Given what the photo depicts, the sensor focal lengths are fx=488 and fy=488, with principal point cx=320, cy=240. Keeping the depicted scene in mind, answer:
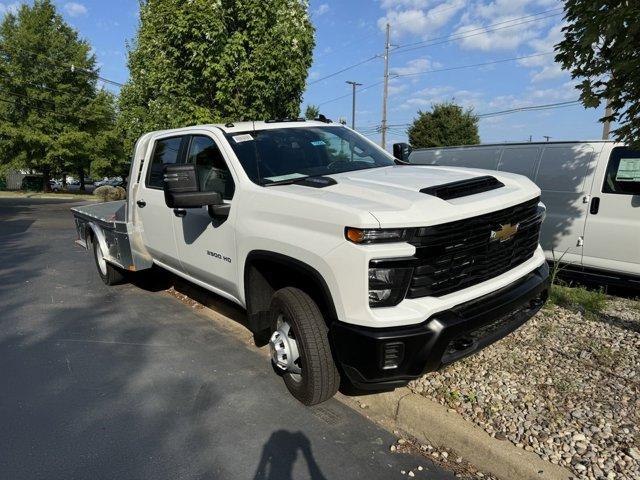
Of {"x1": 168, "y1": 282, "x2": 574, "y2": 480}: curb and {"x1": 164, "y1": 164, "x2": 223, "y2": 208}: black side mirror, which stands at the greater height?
{"x1": 164, "y1": 164, "x2": 223, "y2": 208}: black side mirror

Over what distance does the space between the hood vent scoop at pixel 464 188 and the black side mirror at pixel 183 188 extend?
1625 millimetres

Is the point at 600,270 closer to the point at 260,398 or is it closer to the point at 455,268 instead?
the point at 455,268

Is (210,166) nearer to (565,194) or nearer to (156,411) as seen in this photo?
(156,411)

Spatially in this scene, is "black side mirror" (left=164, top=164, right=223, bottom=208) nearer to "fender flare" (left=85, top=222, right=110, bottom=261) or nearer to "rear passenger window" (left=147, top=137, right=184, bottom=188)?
"rear passenger window" (left=147, top=137, right=184, bottom=188)

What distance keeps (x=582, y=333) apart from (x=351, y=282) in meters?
2.52

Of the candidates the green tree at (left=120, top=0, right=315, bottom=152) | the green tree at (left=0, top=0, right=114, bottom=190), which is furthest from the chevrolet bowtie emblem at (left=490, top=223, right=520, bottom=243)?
the green tree at (left=0, top=0, right=114, bottom=190)

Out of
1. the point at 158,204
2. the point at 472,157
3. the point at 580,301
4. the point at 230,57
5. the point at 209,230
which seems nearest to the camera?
the point at 209,230

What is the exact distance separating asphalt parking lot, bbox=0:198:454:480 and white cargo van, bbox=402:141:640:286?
420cm

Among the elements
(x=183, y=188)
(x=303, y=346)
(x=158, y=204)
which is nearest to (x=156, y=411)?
(x=303, y=346)

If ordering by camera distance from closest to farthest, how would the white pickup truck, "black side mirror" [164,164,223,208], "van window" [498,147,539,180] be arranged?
the white pickup truck, "black side mirror" [164,164,223,208], "van window" [498,147,539,180]

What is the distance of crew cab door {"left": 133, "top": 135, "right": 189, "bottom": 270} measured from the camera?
15.8 ft

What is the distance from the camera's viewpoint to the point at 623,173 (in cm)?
579

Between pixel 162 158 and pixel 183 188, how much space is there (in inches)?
69.8

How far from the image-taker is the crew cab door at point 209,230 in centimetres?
386
